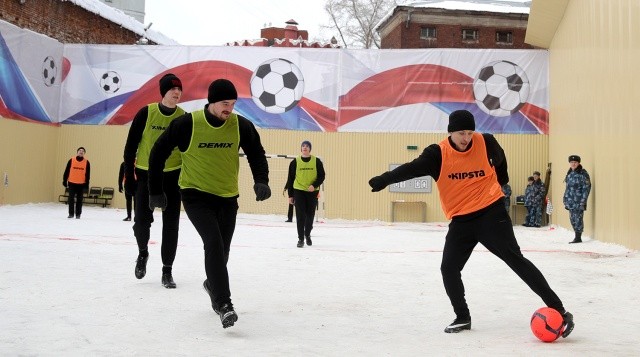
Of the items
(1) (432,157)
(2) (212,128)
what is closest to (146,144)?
(2) (212,128)

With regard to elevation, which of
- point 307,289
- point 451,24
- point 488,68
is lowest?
point 307,289

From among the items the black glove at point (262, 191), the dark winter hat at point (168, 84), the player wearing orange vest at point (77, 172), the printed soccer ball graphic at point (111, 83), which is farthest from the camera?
the printed soccer ball graphic at point (111, 83)

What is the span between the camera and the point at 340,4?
45.9 m

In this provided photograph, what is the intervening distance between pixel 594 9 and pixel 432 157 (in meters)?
11.9

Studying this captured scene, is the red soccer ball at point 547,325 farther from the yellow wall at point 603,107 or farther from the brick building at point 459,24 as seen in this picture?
the brick building at point 459,24

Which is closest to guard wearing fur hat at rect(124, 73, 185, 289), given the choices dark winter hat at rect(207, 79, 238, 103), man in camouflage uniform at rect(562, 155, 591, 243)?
dark winter hat at rect(207, 79, 238, 103)

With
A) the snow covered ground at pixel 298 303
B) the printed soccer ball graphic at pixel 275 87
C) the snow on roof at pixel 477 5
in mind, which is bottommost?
the snow covered ground at pixel 298 303

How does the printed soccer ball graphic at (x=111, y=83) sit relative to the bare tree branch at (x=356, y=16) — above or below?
below

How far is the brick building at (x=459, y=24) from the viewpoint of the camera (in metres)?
39.1

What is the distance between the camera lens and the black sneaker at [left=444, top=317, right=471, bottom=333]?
209 inches

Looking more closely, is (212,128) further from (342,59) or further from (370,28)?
(370,28)

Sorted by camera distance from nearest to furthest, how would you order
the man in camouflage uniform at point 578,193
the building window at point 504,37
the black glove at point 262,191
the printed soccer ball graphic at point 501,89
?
the black glove at point 262,191 < the man in camouflage uniform at point 578,193 < the printed soccer ball graphic at point 501,89 < the building window at point 504,37

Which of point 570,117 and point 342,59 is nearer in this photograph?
point 570,117

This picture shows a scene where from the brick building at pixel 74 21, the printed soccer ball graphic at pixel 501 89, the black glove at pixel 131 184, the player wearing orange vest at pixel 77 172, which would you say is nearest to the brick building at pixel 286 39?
the brick building at pixel 74 21
